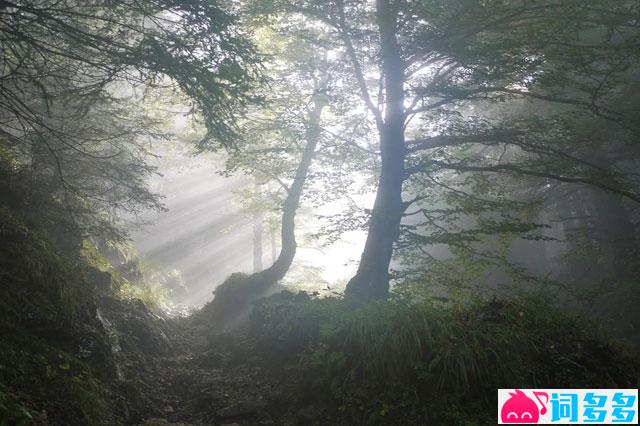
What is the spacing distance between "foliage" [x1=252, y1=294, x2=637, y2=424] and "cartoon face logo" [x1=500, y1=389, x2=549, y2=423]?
144 millimetres

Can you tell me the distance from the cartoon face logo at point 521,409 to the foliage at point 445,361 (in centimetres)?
14

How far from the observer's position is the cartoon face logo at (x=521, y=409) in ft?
16.2

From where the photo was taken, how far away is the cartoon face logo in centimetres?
494

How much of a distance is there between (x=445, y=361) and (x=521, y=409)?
1078mm

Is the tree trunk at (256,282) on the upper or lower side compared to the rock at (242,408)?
upper

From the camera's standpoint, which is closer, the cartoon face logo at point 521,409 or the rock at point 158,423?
the cartoon face logo at point 521,409

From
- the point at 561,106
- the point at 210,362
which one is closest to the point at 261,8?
the point at 210,362

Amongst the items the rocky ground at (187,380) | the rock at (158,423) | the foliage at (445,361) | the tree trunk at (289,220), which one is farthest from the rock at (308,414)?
the tree trunk at (289,220)

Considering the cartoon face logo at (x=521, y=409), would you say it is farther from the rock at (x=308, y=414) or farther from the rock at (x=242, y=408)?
the rock at (x=242, y=408)

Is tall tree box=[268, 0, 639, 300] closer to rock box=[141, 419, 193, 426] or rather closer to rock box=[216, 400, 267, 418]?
rock box=[216, 400, 267, 418]

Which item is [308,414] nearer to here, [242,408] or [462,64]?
[242,408]

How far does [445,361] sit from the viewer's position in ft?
17.6

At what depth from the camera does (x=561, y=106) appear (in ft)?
49.1

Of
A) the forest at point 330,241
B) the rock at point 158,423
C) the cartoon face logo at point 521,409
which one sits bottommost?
the rock at point 158,423
